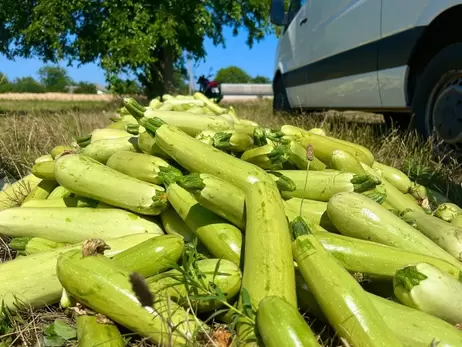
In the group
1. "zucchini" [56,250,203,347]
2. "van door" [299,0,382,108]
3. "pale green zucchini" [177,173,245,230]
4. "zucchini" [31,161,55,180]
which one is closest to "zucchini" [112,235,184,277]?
"zucchini" [56,250,203,347]

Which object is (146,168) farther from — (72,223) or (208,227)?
(208,227)

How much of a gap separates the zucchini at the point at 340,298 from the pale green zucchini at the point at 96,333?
0.67 meters

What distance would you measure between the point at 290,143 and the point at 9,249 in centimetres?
160

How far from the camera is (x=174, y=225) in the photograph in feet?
7.65

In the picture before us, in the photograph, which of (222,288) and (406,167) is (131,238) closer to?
(222,288)

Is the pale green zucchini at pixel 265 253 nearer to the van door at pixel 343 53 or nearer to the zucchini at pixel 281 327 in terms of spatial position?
the zucchini at pixel 281 327

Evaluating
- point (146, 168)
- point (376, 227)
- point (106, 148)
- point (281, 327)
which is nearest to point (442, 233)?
point (376, 227)

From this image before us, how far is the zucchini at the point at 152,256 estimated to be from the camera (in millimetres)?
1856

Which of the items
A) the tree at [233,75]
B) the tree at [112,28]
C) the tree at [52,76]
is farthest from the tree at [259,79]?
the tree at [112,28]

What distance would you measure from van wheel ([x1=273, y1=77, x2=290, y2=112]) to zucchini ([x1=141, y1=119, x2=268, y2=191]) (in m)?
6.46

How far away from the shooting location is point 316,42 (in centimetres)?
659

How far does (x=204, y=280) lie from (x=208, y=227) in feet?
1.16

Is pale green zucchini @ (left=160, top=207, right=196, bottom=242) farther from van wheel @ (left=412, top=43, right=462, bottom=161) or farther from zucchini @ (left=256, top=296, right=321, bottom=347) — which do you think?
van wheel @ (left=412, top=43, right=462, bottom=161)

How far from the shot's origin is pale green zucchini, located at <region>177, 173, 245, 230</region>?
6.64 feet
